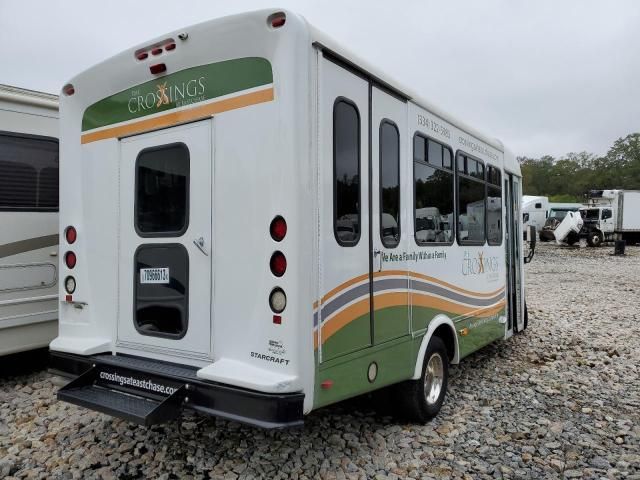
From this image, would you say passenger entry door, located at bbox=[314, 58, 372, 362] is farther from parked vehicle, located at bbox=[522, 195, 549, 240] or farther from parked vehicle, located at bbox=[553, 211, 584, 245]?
parked vehicle, located at bbox=[522, 195, 549, 240]

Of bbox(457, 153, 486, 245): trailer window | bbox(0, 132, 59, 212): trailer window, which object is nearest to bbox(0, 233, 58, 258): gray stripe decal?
bbox(0, 132, 59, 212): trailer window

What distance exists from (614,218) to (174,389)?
102 feet

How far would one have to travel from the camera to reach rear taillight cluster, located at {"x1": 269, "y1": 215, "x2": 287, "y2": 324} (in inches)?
120

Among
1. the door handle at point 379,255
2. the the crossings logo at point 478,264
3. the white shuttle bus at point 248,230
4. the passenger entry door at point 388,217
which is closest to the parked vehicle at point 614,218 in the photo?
the the crossings logo at point 478,264

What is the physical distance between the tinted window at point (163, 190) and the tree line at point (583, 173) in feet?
210

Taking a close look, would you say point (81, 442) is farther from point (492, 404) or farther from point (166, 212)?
point (492, 404)

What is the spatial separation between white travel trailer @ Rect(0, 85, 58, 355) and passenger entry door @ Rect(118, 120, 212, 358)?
1841 mm

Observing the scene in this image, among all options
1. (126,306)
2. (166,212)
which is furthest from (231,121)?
(126,306)

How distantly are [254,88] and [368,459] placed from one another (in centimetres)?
256

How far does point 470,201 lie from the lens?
5.39 m

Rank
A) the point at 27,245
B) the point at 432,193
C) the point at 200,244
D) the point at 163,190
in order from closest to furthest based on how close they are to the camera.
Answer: the point at 200,244 → the point at 163,190 → the point at 432,193 → the point at 27,245

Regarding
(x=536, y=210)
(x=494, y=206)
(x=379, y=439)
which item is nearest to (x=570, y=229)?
(x=536, y=210)

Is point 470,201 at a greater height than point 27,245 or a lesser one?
greater

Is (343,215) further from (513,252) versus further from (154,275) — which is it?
(513,252)
